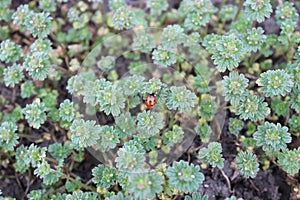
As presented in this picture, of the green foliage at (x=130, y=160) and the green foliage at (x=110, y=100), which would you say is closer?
the green foliage at (x=130, y=160)

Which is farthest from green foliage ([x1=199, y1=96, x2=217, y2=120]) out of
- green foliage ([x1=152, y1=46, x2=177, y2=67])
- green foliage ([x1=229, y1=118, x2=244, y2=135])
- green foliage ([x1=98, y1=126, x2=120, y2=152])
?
green foliage ([x1=98, y1=126, x2=120, y2=152])

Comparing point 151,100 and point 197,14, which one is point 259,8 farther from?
point 151,100

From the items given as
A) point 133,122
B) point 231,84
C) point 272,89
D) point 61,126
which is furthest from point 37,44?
point 272,89

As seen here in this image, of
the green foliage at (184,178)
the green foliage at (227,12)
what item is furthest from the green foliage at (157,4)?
the green foliage at (184,178)

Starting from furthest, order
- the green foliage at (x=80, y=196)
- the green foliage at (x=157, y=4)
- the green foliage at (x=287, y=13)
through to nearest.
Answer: the green foliage at (x=157, y=4)
the green foliage at (x=287, y=13)
the green foliage at (x=80, y=196)

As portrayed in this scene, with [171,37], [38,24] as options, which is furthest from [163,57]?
[38,24]

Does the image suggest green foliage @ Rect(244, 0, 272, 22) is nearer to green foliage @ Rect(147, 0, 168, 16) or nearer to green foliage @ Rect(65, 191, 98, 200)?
green foliage @ Rect(147, 0, 168, 16)

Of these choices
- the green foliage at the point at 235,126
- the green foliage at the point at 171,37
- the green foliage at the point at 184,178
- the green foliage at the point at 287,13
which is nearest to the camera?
the green foliage at the point at 184,178

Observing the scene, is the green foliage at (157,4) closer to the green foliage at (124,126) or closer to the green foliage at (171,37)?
the green foliage at (171,37)
